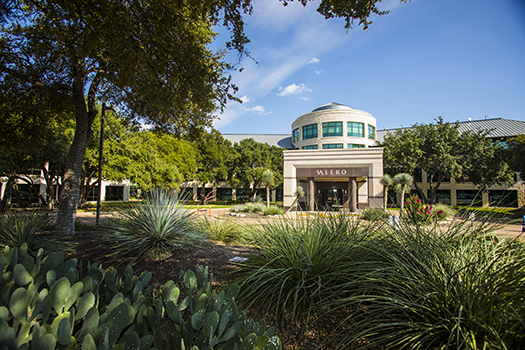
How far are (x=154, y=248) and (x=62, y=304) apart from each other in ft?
12.3

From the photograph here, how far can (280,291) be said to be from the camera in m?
3.16

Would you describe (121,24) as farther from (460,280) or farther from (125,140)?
(125,140)

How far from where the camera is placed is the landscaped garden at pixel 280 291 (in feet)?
5.68

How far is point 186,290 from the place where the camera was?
2.30 meters

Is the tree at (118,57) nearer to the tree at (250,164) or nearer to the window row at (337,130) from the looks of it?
the tree at (250,164)

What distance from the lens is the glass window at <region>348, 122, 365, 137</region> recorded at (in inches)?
1799

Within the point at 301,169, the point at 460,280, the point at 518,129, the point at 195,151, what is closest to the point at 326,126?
the point at 301,169

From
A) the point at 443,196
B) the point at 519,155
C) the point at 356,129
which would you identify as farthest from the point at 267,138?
the point at 519,155

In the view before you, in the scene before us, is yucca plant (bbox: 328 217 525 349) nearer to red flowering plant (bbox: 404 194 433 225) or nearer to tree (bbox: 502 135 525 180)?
red flowering plant (bbox: 404 194 433 225)

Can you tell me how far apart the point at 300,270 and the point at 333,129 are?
4449 cm

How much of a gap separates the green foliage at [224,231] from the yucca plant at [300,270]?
3.22m

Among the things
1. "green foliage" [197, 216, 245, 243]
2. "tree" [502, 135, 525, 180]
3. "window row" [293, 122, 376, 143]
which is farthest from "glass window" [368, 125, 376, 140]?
"green foliage" [197, 216, 245, 243]

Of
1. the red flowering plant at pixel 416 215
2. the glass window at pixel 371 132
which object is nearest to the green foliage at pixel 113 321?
the red flowering plant at pixel 416 215

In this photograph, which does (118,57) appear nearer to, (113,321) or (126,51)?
(126,51)
